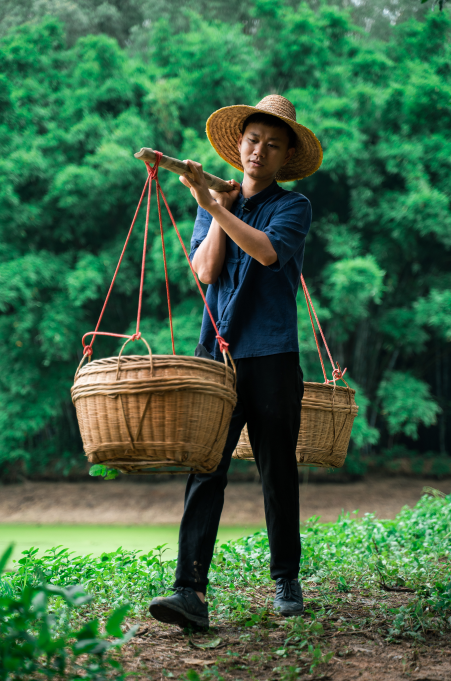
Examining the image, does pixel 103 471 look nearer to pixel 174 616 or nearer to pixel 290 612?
pixel 174 616

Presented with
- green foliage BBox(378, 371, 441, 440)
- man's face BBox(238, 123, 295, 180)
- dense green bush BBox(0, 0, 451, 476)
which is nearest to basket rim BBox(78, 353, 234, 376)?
man's face BBox(238, 123, 295, 180)

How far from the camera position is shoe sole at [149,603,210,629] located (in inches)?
63.4

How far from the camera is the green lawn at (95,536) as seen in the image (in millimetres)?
4746

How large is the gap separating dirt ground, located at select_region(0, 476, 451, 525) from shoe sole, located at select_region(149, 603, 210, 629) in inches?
193

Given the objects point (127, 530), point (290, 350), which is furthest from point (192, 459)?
point (127, 530)

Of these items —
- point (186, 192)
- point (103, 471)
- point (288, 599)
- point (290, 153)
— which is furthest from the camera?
point (186, 192)

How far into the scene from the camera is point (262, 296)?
184 cm

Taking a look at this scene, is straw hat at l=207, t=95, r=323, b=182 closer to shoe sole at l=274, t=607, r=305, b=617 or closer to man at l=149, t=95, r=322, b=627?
man at l=149, t=95, r=322, b=627

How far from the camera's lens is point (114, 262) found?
7.24m

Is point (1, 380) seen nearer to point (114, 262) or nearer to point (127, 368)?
point (114, 262)

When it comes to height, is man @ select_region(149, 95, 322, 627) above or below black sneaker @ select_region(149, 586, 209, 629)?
above

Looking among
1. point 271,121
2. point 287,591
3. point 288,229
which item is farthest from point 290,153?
point 287,591

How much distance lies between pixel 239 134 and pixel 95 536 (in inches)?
171

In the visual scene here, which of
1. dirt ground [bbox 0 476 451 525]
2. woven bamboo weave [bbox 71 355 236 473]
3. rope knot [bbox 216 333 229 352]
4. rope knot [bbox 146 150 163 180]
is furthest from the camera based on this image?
dirt ground [bbox 0 476 451 525]
